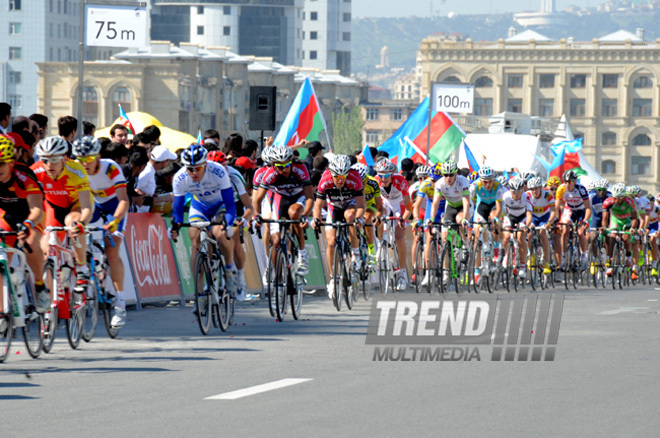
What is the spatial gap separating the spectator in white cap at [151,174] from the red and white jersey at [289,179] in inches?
61.8

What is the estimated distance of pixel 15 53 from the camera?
142 m

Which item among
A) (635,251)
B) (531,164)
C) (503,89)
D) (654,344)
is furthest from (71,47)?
(654,344)

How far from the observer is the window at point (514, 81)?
16450cm

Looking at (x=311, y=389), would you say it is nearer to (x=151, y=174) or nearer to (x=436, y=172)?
(x=151, y=174)

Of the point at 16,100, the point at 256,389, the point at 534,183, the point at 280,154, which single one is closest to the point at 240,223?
the point at 280,154

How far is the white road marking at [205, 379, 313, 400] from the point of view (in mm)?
9234

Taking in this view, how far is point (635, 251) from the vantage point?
93.1 ft

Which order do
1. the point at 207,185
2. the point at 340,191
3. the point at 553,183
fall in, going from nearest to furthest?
the point at 207,185 < the point at 340,191 < the point at 553,183

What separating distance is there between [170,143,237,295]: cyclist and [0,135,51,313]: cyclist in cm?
238

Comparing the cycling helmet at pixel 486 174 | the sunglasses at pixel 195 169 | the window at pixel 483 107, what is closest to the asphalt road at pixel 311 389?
the sunglasses at pixel 195 169

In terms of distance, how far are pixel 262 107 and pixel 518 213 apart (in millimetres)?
4585

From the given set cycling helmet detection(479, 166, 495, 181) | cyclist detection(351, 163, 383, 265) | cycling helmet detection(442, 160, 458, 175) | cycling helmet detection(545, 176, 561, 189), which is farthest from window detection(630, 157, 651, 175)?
cyclist detection(351, 163, 383, 265)

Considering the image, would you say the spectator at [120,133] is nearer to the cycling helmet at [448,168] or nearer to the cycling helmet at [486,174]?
the cycling helmet at [448,168]

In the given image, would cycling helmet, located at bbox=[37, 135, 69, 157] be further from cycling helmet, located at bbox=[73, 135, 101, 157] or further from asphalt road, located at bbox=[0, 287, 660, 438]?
asphalt road, located at bbox=[0, 287, 660, 438]
